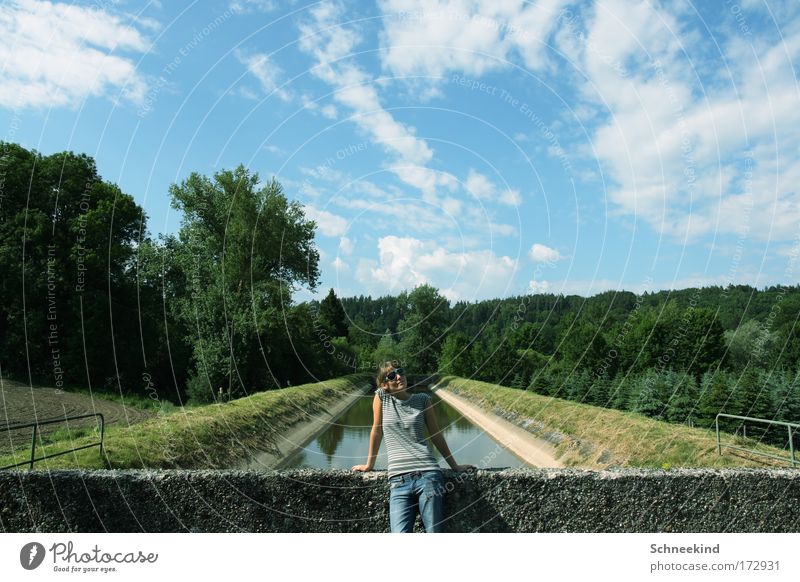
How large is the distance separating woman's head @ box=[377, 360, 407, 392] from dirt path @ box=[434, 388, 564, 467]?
11.1 meters

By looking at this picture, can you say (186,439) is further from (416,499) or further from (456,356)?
(456,356)

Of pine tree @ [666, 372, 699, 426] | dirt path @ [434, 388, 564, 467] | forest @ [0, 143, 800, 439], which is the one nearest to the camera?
dirt path @ [434, 388, 564, 467]

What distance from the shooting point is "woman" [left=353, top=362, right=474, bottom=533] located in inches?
159

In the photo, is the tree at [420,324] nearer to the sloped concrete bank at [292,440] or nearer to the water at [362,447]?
the water at [362,447]

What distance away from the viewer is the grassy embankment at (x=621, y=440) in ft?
33.6

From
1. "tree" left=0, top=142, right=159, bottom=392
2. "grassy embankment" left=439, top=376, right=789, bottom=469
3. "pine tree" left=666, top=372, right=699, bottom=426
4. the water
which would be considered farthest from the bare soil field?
"pine tree" left=666, top=372, right=699, bottom=426

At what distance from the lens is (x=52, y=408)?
61.1ft

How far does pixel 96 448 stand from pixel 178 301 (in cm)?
1942

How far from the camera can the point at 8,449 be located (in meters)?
10.7

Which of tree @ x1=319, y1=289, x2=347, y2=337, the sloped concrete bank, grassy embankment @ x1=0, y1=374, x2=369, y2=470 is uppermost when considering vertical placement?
tree @ x1=319, y1=289, x2=347, y2=337

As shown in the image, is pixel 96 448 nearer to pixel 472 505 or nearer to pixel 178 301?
pixel 472 505

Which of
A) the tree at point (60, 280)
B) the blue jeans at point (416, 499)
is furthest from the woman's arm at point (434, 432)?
the tree at point (60, 280)

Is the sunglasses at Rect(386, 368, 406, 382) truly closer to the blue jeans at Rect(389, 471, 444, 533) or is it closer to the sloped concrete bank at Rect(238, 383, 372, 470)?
the blue jeans at Rect(389, 471, 444, 533)
